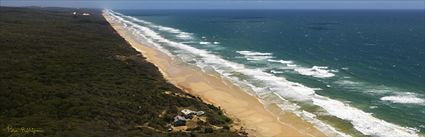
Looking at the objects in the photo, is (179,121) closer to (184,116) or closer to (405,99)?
(184,116)

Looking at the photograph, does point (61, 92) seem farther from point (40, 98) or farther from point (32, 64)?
point (32, 64)

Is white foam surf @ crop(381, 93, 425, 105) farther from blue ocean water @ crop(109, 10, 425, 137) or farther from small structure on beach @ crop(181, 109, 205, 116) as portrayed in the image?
small structure on beach @ crop(181, 109, 205, 116)

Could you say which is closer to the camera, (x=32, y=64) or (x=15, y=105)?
(x=15, y=105)

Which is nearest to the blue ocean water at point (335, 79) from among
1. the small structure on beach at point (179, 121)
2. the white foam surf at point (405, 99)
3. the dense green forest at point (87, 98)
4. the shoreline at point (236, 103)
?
the white foam surf at point (405, 99)

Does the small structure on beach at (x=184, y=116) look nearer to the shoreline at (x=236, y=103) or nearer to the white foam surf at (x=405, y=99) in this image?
the shoreline at (x=236, y=103)

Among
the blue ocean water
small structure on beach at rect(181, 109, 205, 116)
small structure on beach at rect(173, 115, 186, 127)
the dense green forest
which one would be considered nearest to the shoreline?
the blue ocean water

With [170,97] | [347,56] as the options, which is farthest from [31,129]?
[347,56]
